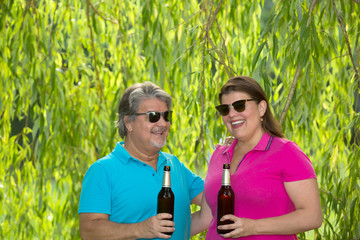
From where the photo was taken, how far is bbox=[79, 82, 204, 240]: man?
2.57 metres

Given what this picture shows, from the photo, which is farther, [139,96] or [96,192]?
[139,96]

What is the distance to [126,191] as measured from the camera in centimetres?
265

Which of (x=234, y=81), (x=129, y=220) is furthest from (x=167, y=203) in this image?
(x=234, y=81)

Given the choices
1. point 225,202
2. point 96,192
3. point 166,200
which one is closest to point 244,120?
point 225,202

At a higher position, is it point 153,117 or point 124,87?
point 124,87

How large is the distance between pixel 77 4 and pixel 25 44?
57 centimetres

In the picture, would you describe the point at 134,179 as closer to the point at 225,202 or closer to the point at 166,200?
Answer: the point at 166,200

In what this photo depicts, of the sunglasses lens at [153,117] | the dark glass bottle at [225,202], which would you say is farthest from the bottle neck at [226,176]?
the sunglasses lens at [153,117]

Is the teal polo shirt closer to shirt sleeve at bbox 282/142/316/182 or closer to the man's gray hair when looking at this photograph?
the man's gray hair

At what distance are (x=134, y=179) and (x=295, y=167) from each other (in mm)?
717

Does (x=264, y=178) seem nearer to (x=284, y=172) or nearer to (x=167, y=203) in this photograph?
(x=284, y=172)

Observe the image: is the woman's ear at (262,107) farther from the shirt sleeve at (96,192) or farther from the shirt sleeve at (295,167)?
the shirt sleeve at (96,192)

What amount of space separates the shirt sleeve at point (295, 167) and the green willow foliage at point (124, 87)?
115 cm

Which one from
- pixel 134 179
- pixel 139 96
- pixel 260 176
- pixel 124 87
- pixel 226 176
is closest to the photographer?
pixel 226 176
